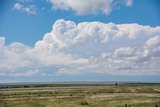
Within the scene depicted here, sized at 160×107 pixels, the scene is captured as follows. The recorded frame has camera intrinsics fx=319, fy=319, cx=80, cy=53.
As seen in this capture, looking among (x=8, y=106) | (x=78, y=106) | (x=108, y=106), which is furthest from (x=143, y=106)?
(x=8, y=106)

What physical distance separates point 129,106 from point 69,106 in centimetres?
1024

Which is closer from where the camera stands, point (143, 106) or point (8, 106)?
point (143, 106)

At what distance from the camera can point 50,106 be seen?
182ft

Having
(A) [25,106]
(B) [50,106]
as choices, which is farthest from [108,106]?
(A) [25,106]

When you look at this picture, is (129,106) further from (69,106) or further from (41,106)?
(41,106)

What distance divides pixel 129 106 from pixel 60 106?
11.7 m

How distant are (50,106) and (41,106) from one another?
62.7 inches

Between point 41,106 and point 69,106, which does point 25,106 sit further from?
point 69,106

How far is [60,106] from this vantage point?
54812 millimetres

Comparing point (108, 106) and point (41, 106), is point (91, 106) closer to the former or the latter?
point (108, 106)

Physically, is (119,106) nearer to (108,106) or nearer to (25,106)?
(108,106)

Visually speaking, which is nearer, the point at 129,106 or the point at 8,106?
the point at 129,106

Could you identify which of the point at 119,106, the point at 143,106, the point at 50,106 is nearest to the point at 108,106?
the point at 119,106

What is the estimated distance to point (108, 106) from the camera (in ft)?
177
